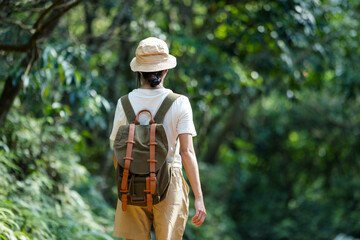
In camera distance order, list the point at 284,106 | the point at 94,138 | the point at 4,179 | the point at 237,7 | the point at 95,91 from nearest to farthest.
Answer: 1. the point at 4,179
2. the point at 95,91
3. the point at 237,7
4. the point at 94,138
5. the point at 284,106

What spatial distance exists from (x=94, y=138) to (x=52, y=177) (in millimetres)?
2845

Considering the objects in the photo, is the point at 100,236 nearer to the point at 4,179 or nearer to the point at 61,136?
the point at 4,179

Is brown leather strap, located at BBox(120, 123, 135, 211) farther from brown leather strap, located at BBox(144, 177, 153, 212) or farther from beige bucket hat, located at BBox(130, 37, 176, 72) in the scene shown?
beige bucket hat, located at BBox(130, 37, 176, 72)

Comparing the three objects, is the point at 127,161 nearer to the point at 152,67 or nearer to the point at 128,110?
the point at 128,110

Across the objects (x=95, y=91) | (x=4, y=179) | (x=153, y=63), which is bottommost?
(x=4, y=179)

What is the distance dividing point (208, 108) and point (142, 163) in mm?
6297

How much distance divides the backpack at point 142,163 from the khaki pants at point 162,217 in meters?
0.09

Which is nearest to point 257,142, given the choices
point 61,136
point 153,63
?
point 61,136

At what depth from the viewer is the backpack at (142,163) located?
125 inches

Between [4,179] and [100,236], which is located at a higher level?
[4,179]

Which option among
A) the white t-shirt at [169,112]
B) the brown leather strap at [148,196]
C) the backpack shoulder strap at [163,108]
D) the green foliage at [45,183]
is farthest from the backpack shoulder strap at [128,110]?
the green foliage at [45,183]

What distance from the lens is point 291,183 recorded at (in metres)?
16.0

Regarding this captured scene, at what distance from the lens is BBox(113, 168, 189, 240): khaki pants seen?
10.8 feet

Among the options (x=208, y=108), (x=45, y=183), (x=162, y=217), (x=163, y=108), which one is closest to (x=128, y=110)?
(x=163, y=108)
